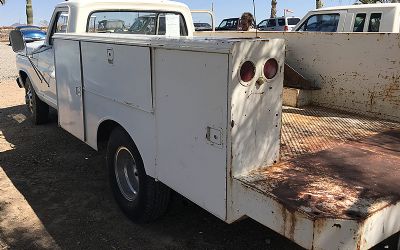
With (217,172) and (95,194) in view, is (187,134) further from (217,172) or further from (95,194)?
(95,194)

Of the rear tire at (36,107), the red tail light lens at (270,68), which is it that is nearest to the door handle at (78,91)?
the red tail light lens at (270,68)

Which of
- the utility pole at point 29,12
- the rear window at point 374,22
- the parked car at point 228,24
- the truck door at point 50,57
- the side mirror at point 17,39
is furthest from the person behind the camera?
the utility pole at point 29,12

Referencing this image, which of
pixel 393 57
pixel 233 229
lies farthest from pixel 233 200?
pixel 393 57

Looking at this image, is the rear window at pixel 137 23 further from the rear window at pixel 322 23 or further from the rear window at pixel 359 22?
the rear window at pixel 322 23

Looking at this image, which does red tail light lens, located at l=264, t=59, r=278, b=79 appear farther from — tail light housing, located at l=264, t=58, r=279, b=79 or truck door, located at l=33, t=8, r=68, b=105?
truck door, located at l=33, t=8, r=68, b=105

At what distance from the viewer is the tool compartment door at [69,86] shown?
400cm

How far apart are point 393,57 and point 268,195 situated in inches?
82.9

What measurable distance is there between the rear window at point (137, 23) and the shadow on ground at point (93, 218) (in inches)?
64.5

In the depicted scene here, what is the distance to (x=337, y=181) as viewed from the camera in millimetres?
2234

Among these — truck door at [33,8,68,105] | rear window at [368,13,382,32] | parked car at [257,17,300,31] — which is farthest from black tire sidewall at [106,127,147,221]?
parked car at [257,17,300,31]

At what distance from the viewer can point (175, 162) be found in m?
2.66

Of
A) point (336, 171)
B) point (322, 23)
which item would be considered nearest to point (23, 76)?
point (336, 171)

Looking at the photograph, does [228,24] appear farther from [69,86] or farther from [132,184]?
[132,184]

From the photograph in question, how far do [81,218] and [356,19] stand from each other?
715 centimetres
